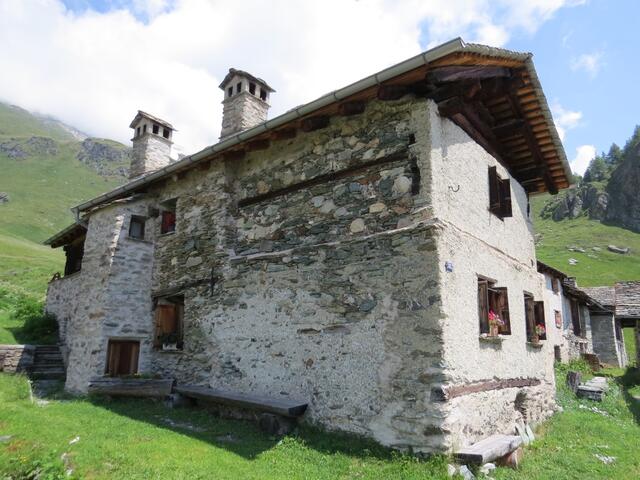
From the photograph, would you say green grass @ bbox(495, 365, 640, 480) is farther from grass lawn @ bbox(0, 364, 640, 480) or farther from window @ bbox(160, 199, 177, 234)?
window @ bbox(160, 199, 177, 234)

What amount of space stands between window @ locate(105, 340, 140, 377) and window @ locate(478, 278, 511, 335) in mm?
7878

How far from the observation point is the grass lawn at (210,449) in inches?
208

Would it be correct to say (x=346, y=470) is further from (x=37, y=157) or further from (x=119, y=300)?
(x=37, y=157)

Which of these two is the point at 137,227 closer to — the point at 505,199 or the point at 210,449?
the point at 210,449

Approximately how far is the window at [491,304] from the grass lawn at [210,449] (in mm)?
2052

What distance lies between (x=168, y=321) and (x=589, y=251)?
58.1 m

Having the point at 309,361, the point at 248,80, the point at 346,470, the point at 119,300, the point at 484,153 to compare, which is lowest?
the point at 346,470

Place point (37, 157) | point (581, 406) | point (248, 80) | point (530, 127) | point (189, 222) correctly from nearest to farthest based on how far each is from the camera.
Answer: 1. point (530, 127)
2. point (189, 222)
3. point (581, 406)
4. point (248, 80)
5. point (37, 157)

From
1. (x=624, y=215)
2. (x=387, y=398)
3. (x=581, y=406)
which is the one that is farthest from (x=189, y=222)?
(x=624, y=215)

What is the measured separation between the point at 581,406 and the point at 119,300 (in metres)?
12.1

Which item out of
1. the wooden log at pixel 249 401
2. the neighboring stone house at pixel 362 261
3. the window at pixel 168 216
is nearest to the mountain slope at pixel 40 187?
the window at pixel 168 216

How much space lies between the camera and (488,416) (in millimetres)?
6836

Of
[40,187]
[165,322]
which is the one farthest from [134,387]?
[40,187]

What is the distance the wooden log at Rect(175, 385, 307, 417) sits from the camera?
263 inches
